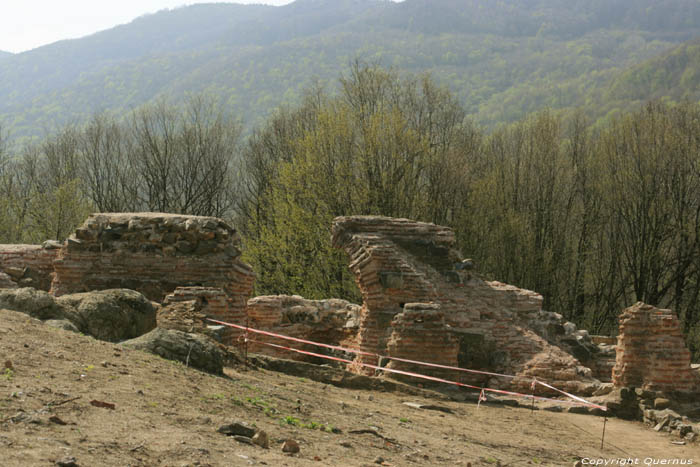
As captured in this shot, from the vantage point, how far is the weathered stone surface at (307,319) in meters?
12.8

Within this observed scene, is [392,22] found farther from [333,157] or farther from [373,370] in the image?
[373,370]

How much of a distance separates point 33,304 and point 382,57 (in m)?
87.1

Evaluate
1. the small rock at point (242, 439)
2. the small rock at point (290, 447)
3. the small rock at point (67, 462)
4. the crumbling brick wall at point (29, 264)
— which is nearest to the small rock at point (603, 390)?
the small rock at point (290, 447)

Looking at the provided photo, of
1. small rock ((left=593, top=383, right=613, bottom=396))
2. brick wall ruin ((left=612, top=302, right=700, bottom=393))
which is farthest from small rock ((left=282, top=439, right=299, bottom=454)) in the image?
brick wall ruin ((left=612, top=302, right=700, bottom=393))

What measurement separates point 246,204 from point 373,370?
23535 millimetres

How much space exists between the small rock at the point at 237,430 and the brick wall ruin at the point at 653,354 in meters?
7.37

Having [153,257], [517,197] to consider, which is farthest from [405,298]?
[517,197]

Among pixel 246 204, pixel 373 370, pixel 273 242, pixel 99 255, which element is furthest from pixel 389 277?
pixel 246 204

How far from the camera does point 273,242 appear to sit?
925 inches

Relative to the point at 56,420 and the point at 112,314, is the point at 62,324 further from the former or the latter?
the point at 56,420

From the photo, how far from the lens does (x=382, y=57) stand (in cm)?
9088

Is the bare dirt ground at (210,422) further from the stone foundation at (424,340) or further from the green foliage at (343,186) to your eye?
the green foliage at (343,186)

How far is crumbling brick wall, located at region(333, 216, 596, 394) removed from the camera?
35.5ft

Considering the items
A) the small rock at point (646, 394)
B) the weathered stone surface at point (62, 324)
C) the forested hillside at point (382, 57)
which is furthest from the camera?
the forested hillside at point (382, 57)
